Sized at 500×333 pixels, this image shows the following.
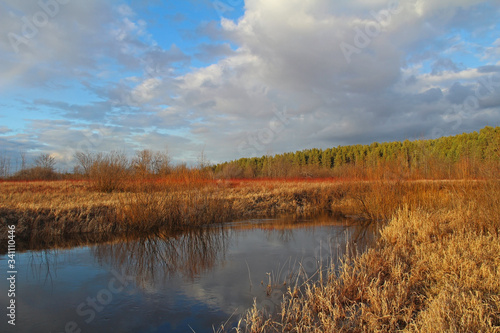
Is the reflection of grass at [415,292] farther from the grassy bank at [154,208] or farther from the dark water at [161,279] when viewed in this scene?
the grassy bank at [154,208]

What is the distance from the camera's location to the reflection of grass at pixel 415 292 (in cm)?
358

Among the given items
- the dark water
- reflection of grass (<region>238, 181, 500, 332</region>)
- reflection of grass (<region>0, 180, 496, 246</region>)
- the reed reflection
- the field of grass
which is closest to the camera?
reflection of grass (<region>238, 181, 500, 332</region>)

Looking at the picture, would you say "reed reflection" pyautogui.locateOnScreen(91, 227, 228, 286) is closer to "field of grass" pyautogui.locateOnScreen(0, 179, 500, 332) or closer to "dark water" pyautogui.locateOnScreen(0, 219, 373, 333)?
"dark water" pyautogui.locateOnScreen(0, 219, 373, 333)

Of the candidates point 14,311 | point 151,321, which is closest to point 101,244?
point 14,311

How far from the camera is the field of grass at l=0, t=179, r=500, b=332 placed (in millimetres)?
3891

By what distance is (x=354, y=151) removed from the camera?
189 ft

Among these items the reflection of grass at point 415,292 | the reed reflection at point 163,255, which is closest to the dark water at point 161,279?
the reed reflection at point 163,255

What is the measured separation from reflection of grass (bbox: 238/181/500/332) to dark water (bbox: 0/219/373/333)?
2.22 feet

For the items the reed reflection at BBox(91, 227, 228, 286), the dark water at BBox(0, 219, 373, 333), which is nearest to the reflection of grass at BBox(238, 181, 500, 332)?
the dark water at BBox(0, 219, 373, 333)

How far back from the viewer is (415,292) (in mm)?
4477

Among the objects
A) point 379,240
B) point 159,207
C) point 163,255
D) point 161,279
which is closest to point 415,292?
point 379,240

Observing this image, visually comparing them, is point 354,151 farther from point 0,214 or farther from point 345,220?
point 0,214

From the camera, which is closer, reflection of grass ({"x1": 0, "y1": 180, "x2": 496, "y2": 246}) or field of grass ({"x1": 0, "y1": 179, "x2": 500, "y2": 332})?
field of grass ({"x1": 0, "y1": 179, "x2": 500, "y2": 332})

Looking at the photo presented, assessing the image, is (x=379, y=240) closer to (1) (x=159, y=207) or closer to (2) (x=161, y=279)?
(2) (x=161, y=279)
